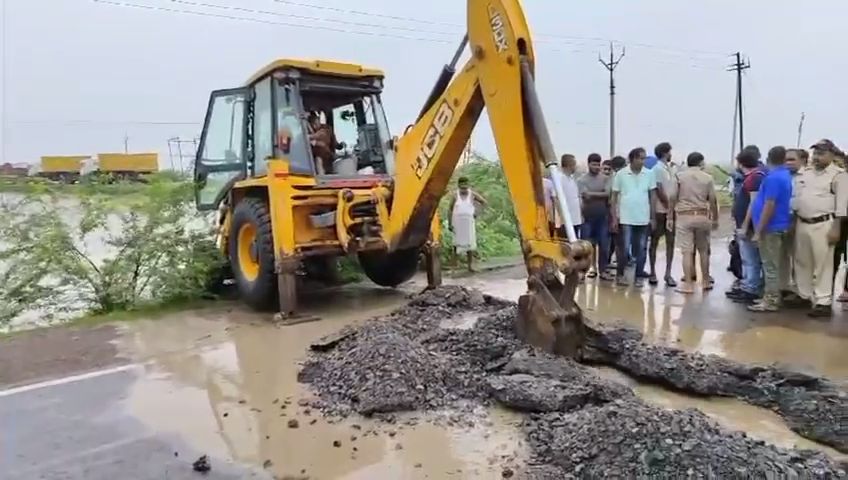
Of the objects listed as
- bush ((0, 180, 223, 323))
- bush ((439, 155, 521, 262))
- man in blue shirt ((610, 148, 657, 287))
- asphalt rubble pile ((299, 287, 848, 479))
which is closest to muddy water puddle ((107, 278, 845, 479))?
asphalt rubble pile ((299, 287, 848, 479))

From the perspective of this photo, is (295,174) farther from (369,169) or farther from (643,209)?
(643,209)

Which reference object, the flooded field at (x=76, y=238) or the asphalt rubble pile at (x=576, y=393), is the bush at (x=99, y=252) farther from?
the asphalt rubble pile at (x=576, y=393)

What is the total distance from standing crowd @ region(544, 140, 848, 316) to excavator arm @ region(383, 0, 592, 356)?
11.7 inches

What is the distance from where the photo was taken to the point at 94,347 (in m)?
6.57

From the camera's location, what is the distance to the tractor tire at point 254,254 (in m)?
7.56

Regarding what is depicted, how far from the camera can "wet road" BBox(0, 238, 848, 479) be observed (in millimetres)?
3846

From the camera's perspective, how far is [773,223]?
6852 mm

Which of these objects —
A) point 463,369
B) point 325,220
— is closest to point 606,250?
point 325,220

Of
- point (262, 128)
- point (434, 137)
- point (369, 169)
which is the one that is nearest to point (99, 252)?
point (262, 128)

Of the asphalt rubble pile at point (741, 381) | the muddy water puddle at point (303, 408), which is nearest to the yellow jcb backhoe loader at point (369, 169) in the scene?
the asphalt rubble pile at point (741, 381)

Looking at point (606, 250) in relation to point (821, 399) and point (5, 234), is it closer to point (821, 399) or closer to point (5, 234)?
point (821, 399)

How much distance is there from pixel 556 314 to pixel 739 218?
Result: 13.4ft

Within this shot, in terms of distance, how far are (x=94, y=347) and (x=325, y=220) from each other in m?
2.54

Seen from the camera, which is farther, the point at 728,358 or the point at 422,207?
the point at 422,207
